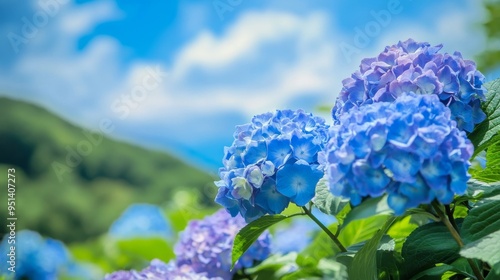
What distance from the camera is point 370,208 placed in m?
0.79

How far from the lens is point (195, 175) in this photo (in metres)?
13.5

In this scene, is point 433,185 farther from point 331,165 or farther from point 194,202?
point 194,202

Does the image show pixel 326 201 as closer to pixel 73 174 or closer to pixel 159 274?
pixel 159 274

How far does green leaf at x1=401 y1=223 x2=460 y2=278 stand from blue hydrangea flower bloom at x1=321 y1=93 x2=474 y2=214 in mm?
220

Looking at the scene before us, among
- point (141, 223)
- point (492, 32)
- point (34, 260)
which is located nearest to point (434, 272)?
point (34, 260)

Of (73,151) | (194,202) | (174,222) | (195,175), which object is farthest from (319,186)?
(195,175)

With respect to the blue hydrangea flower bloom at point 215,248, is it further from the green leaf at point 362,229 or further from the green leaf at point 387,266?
the green leaf at point 387,266

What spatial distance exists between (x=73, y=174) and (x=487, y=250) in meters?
12.6

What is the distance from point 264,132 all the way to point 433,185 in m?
0.29

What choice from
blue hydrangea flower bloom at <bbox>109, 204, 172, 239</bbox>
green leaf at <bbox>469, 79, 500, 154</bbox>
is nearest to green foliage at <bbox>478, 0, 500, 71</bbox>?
blue hydrangea flower bloom at <bbox>109, 204, 172, 239</bbox>

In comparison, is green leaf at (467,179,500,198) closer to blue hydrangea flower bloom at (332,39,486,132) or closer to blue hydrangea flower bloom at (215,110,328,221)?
blue hydrangea flower bloom at (332,39,486,132)

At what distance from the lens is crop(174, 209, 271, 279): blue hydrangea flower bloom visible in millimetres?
1488

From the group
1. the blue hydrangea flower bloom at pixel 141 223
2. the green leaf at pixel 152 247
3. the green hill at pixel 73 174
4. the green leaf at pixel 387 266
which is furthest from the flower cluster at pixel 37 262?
the green hill at pixel 73 174

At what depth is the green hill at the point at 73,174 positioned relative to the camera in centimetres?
1174
